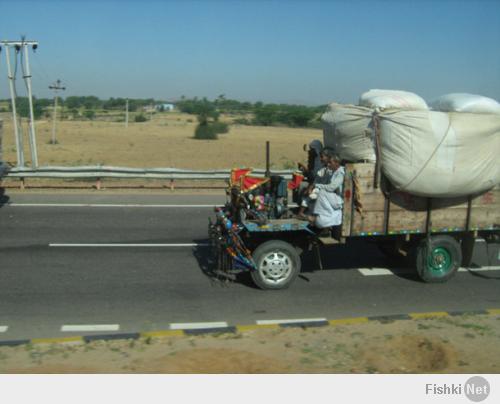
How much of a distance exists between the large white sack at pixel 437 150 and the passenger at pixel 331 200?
0.63 m

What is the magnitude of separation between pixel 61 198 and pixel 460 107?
10.9 m

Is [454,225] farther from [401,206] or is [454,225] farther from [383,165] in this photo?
[383,165]

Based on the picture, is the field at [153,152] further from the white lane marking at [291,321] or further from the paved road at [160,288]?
the white lane marking at [291,321]

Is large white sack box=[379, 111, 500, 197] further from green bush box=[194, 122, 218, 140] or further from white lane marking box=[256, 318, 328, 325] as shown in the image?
green bush box=[194, 122, 218, 140]

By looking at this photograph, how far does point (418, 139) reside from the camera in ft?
26.3

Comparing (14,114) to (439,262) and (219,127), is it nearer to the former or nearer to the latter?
(439,262)

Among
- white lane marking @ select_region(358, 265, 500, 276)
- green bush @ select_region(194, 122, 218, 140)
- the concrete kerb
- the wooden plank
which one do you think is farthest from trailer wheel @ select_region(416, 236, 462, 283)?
green bush @ select_region(194, 122, 218, 140)

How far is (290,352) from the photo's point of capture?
6.25 metres

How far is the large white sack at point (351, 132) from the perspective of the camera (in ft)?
27.0

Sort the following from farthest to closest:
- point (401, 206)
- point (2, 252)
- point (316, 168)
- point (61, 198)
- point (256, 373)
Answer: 1. point (61, 198)
2. point (2, 252)
3. point (316, 168)
4. point (401, 206)
5. point (256, 373)

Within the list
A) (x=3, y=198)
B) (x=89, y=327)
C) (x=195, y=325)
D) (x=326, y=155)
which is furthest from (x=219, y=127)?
(x=89, y=327)

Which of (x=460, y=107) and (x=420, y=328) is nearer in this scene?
(x=420, y=328)

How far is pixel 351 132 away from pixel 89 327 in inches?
170

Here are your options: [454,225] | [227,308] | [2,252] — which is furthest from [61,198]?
[454,225]
